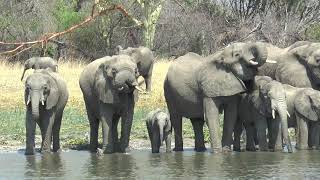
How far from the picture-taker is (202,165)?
53.5 feet

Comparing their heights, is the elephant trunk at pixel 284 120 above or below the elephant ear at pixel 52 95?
below

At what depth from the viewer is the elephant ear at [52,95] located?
62.5 ft

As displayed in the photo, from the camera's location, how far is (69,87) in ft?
103

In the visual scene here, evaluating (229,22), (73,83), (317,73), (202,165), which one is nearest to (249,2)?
(229,22)

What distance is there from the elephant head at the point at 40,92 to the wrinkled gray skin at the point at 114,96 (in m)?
0.81

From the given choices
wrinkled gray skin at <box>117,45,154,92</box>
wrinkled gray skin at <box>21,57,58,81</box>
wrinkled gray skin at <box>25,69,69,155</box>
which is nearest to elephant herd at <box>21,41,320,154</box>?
wrinkled gray skin at <box>25,69,69,155</box>

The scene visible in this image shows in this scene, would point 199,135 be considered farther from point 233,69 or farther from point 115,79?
point 115,79

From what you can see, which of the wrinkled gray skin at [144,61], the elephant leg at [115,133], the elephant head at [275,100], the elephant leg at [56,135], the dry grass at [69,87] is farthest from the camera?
the wrinkled gray skin at [144,61]

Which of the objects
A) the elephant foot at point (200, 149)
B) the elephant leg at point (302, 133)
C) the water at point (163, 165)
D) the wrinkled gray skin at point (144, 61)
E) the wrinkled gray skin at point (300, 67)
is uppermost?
the wrinkled gray skin at point (144, 61)

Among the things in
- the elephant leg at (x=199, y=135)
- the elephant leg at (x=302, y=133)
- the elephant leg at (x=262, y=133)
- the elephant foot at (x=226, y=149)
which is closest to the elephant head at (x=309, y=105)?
the elephant leg at (x=302, y=133)

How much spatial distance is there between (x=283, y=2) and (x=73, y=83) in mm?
24980

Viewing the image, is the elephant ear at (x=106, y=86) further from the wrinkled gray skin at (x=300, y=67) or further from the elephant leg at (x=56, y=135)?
the wrinkled gray skin at (x=300, y=67)

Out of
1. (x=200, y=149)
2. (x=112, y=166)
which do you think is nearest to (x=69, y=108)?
(x=200, y=149)

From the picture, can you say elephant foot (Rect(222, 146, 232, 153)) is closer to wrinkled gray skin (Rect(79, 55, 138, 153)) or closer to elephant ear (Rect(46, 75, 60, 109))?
wrinkled gray skin (Rect(79, 55, 138, 153))
